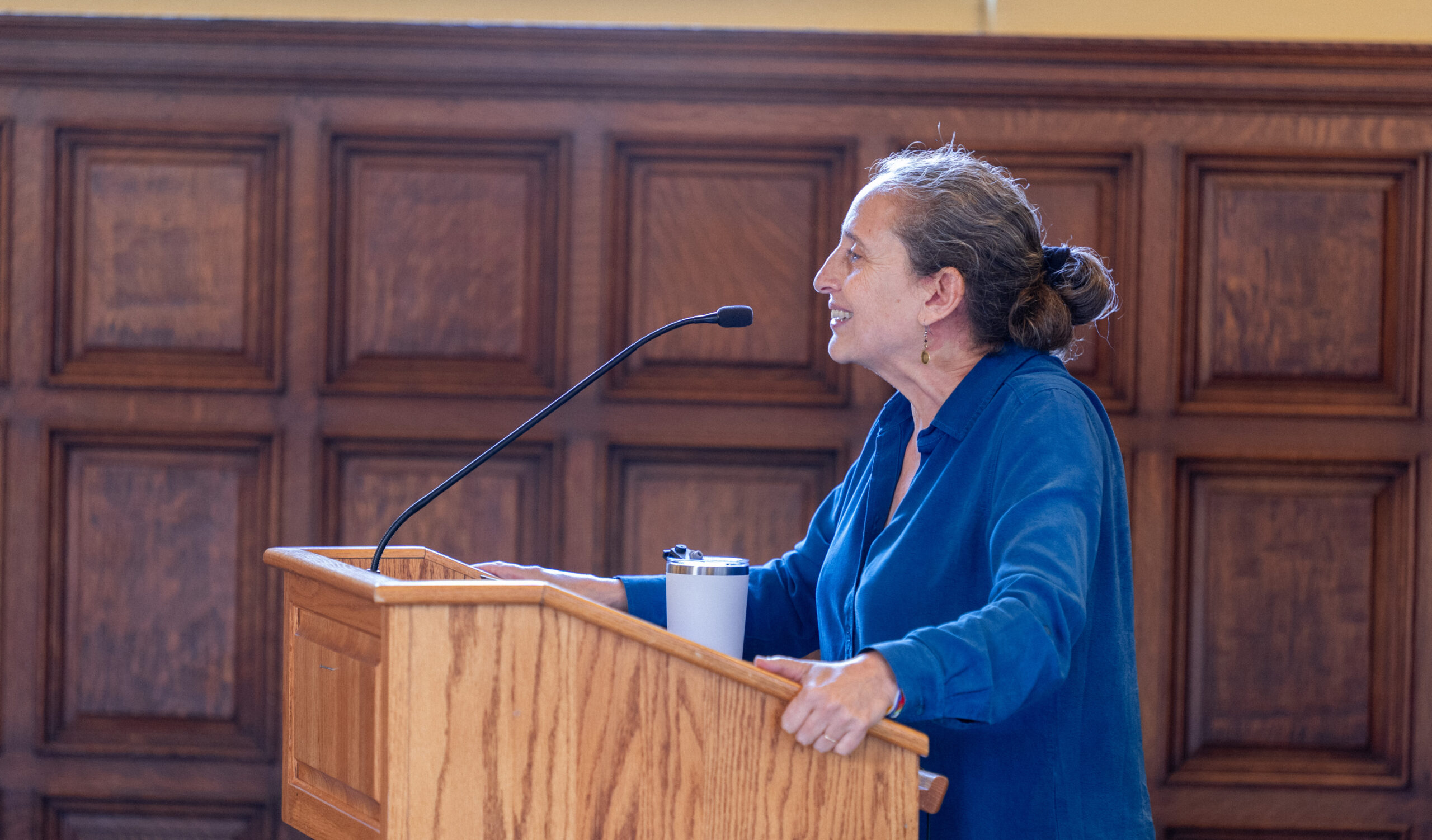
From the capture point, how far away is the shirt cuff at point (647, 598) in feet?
5.73

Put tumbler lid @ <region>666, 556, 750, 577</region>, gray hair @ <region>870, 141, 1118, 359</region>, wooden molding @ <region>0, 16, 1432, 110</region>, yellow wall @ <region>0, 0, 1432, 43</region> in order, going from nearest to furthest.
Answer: tumbler lid @ <region>666, 556, 750, 577</region>, gray hair @ <region>870, 141, 1118, 359</region>, wooden molding @ <region>0, 16, 1432, 110</region>, yellow wall @ <region>0, 0, 1432, 43</region>

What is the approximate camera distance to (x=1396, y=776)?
280cm

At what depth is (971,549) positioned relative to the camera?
1442 mm

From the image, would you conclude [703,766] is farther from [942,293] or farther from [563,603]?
[942,293]

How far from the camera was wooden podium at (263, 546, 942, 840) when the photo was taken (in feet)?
3.46

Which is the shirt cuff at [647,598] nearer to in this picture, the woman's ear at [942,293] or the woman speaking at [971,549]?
the woman speaking at [971,549]

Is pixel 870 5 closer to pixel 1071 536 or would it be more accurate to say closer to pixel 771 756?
pixel 1071 536

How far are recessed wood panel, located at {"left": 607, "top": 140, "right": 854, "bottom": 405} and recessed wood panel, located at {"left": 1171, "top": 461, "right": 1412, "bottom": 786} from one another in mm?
986

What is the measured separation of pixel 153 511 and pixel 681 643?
221 cm

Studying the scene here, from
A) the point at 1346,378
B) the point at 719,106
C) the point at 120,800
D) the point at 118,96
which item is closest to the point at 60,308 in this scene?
the point at 118,96

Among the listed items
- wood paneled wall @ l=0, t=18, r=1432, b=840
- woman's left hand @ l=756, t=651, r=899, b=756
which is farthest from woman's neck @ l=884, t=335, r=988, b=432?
wood paneled wall @ l=0, t=18, r=1432, b=840

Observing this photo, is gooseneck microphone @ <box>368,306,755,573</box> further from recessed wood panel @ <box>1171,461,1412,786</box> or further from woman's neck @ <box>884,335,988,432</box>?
recessed wood panel @ <box>1171,461,1412,786</box>

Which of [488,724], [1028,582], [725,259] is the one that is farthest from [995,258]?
[725,259]

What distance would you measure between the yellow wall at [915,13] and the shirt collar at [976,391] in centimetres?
158
